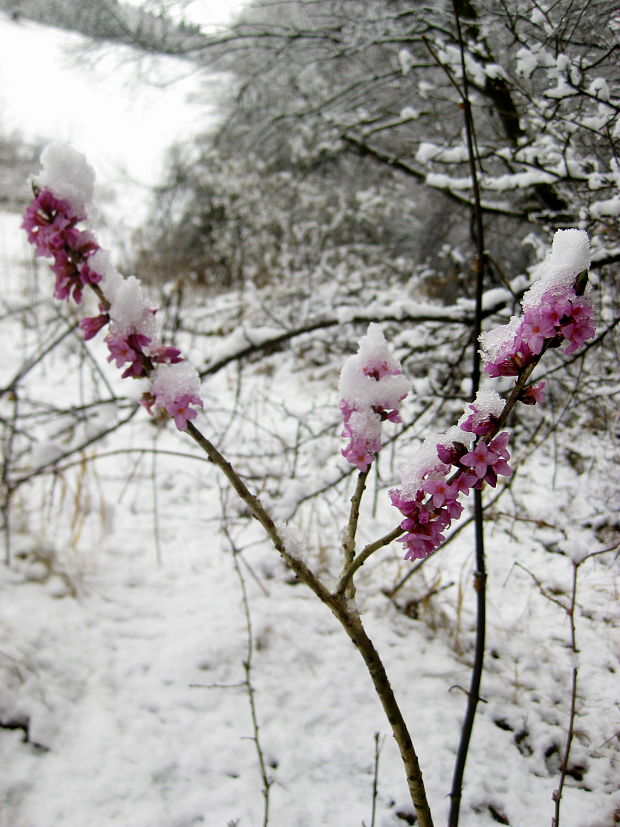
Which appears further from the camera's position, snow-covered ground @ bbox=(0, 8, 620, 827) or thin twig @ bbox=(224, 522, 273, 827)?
snow-covered ground @ bbox=(0, 8, 620, 827)

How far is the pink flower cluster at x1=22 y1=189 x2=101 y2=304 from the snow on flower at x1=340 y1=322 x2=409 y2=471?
18.9 inches

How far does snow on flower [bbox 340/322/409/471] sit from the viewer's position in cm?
88

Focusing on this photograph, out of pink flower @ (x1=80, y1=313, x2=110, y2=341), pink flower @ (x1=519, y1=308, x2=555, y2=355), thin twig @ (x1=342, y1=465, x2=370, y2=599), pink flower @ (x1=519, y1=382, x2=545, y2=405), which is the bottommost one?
thin twig @ (x1=342, y1=465, x2=370, y2=599)

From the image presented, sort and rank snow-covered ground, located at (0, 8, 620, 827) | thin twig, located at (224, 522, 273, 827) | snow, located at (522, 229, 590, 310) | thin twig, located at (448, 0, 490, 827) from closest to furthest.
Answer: snow, located at (522, 229, 590, 310)
thin twig, located at (224, 522, 273, 827)
thin twig, located at (448, 0, 490, 827)
snow-covered ground, located at (0, 8, 620, 827)

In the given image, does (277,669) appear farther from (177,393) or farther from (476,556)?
(177,393)

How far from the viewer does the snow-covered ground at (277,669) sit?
4.94 ft

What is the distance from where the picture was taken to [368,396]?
0.89m

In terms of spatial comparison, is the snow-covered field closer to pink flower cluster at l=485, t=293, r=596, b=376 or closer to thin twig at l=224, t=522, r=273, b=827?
thin twig at l=224, t=522, r=273, b=827

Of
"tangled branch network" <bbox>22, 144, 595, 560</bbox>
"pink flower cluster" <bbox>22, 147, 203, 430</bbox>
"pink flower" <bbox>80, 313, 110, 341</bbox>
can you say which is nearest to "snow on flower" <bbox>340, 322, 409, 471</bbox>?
"tangled branch network" <bbox>22, 144, 595, 560</bbox>

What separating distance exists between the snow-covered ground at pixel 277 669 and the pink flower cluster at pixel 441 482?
12.6 inches

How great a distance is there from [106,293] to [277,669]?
65.2 inches

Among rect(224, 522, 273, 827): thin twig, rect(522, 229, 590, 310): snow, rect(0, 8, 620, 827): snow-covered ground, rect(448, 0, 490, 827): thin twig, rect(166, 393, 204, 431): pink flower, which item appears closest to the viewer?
rect(522, 229, 590, 310): snow

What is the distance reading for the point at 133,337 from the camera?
0.86 m

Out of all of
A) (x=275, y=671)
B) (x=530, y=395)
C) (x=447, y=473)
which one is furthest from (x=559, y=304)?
(x=275, y=671)
